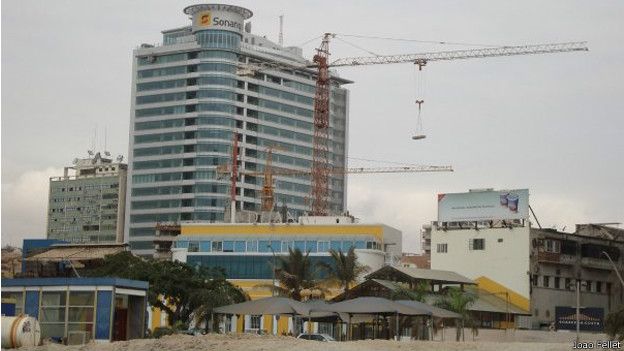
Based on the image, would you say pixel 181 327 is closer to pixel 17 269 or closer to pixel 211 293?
pixel 211 293

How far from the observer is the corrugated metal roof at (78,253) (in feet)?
318

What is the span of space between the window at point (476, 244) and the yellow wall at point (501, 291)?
321cm

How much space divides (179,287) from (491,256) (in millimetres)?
37922

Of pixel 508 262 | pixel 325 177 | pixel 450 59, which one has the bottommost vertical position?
pixel 508 262

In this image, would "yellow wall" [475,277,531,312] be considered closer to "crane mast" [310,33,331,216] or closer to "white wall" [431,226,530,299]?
"white wall" [431,226,530,299]

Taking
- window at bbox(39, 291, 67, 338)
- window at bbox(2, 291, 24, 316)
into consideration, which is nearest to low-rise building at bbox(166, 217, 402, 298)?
window at bbox(2, 291, 24, 316)

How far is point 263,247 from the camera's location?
129 metres

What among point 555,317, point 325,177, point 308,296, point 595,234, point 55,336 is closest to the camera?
point 55,336

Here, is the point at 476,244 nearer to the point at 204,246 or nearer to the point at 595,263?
the point at 595,263

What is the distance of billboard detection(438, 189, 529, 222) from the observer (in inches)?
4284

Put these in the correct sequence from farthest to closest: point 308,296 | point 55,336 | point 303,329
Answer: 1. point 303,329
2. point 308,296
3. point 55,336

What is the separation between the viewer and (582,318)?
103 meters

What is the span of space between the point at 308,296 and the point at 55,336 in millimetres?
34799

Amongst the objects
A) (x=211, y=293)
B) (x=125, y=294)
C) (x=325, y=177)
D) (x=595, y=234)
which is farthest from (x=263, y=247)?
(x=125, y=294)
